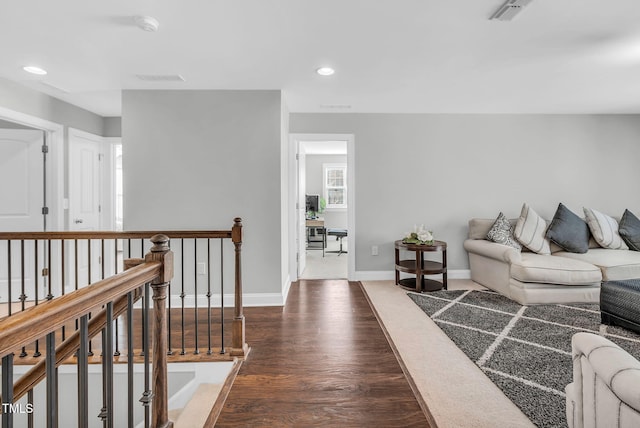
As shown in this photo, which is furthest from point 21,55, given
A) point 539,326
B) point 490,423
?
point 539,326

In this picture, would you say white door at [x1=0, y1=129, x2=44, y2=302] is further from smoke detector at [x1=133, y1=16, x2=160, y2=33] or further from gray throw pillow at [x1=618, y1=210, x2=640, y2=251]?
gray throw pillow at [x1=618, y1=210, x2=640, y2=251]

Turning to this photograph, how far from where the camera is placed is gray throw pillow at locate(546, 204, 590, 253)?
4.11m

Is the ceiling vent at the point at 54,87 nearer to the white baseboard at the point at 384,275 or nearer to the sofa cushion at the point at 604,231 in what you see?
the white baseboard at the point at 384,275

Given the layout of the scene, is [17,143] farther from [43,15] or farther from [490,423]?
[490,423]

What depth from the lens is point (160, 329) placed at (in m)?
1.40

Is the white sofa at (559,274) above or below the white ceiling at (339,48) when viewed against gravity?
below

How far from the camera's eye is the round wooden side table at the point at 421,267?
411 cm

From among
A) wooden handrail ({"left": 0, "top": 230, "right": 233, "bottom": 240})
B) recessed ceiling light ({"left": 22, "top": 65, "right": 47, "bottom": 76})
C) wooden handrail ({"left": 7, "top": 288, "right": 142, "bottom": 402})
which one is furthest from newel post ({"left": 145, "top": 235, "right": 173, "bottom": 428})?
recessed ceiling light ({"left": 22, "top": 65, "right": 47, "bottom": 76})

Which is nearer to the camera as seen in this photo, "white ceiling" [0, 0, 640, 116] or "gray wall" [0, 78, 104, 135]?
"white ceiling" [0, 0, 640, 116]

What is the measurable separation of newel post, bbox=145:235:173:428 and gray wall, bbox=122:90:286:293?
2.30 meters

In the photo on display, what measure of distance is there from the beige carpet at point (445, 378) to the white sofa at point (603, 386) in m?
0.50

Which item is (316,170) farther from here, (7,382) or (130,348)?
(7,382)

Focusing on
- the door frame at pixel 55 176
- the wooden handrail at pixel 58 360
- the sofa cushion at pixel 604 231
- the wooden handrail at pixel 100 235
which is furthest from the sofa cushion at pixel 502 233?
the door frame at pixel 55 176

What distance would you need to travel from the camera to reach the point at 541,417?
177 centimetres
